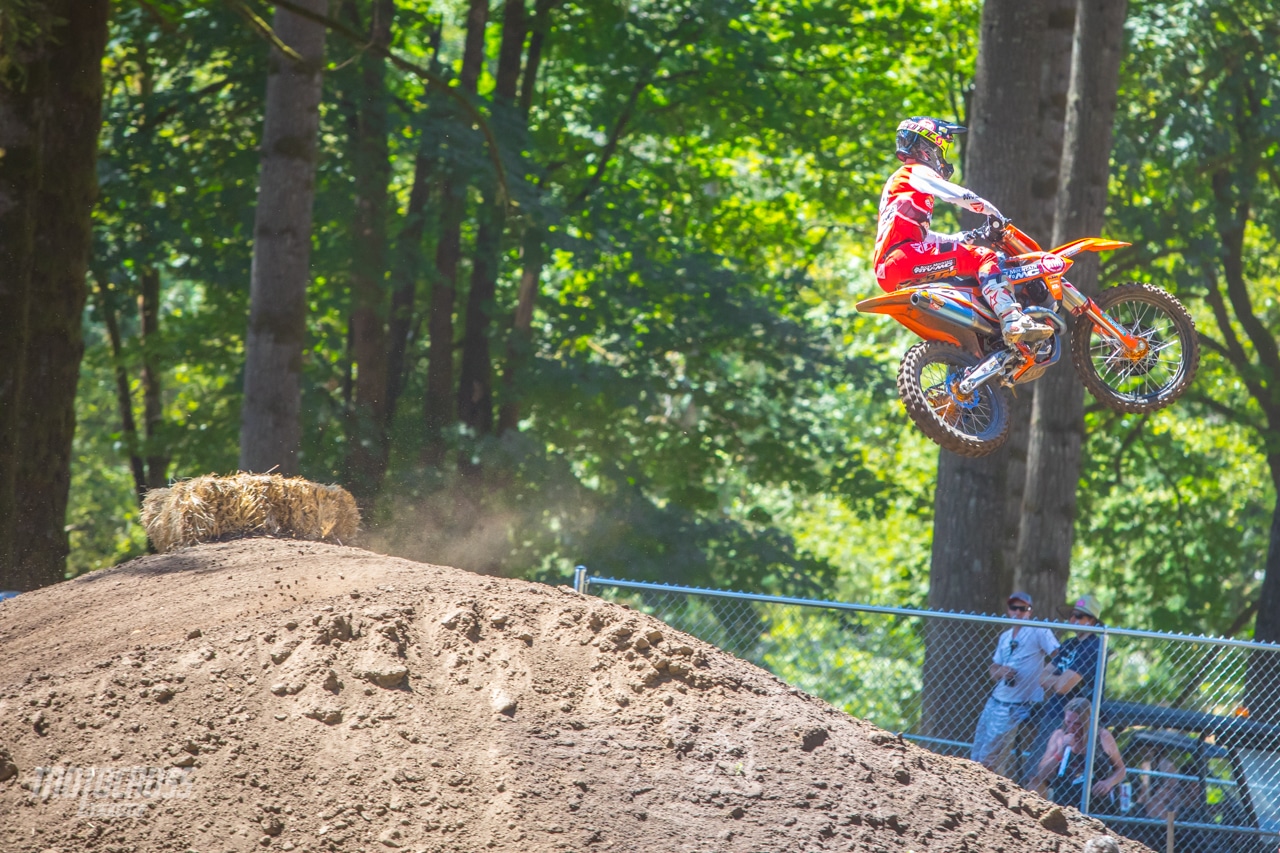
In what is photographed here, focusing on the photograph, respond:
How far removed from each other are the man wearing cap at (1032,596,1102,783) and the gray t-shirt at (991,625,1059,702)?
88 millimetres

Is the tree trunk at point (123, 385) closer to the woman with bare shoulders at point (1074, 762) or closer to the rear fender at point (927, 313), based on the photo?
the rear fender at point (927, 313)

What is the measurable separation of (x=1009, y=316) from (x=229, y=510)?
4695 mm

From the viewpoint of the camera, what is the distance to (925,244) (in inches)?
266

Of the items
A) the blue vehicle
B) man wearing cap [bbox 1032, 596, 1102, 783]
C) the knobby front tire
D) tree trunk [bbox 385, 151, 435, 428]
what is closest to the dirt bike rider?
the knobby front tire

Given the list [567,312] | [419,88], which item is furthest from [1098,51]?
[419,88]

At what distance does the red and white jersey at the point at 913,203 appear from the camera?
252 inches

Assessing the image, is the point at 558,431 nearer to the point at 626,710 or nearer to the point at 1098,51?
the point at 1098,51

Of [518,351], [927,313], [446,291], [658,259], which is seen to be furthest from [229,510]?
[658,259]

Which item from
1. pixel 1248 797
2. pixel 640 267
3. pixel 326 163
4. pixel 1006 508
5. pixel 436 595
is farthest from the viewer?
pixel 640 267

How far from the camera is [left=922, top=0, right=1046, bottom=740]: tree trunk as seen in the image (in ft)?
32.2

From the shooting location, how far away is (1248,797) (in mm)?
7602

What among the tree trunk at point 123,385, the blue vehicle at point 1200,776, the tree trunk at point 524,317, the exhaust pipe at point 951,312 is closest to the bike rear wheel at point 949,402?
the exhaust pipe at point 951,312

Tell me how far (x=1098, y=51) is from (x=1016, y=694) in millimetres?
6065

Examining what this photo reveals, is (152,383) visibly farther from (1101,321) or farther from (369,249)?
(1101,321)
